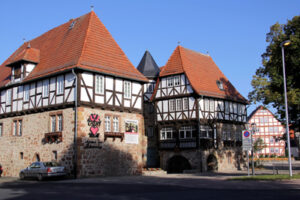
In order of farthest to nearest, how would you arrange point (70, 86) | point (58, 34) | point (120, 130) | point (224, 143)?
point (224, 143), point (58, 34), point (120, 130), point (70, 86)

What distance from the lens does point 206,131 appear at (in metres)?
37.2

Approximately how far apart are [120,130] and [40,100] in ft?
22.1

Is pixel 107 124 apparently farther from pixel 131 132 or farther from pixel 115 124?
pixel 131 132

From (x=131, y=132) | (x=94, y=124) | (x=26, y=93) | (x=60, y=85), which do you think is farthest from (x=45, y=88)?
(x=131, y=132)

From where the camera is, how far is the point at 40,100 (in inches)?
1133

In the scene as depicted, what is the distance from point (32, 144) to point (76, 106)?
6.14 metres

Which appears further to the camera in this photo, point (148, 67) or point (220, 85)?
point (148, 67)

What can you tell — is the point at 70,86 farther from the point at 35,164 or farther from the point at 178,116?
the point at 178,116

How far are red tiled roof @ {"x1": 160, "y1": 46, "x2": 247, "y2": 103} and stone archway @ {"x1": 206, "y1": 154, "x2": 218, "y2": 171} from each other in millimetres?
6416

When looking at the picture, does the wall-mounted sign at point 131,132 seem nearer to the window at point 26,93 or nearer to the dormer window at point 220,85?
the window at point 26,93

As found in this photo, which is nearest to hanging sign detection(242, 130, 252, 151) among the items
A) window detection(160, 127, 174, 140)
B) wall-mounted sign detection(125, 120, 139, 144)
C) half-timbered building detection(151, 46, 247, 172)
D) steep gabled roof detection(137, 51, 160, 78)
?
wall-mounted sign detection(125, 120, 139, 144)

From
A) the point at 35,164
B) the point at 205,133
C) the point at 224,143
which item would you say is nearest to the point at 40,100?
the point at 35,164

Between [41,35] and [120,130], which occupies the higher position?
[41,35]

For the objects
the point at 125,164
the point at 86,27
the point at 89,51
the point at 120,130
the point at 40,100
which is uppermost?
the point at 86,27
